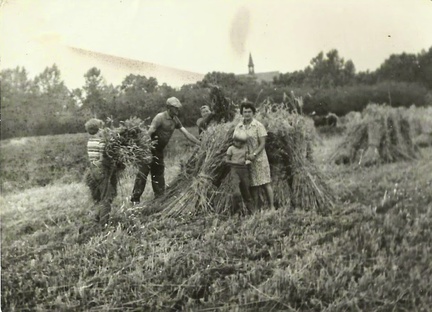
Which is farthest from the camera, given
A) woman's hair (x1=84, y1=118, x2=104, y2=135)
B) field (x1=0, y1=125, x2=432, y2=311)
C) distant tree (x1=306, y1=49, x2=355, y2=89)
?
distant tree (x1=306, y1=49, x2=355, y2=89)

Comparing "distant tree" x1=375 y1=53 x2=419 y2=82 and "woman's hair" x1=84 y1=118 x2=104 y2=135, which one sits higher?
"distant tree" x1=375 y1=53 x2=419 y2=82

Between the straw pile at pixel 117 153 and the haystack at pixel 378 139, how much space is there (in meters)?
5.03

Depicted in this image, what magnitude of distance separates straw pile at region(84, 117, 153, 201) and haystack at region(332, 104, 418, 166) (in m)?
5.03

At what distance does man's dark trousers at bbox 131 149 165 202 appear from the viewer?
5680 millimetres

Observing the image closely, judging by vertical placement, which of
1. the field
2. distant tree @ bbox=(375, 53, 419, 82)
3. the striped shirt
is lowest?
the field

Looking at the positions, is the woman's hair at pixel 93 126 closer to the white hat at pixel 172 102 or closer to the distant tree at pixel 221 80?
the white hat at pixel 172 102

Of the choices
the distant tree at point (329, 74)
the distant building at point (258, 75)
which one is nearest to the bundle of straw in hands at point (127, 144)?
the distant building at point (258, 75)

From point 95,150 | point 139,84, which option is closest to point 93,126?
point 95,150

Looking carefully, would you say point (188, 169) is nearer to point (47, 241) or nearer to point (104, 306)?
point (47, 241)

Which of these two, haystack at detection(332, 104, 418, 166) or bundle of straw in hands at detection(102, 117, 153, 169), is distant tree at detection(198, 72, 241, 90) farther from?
haystack at detection(332, 104, 418, 166)

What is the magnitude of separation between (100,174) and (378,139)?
20.2 ft

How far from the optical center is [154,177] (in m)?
5.93

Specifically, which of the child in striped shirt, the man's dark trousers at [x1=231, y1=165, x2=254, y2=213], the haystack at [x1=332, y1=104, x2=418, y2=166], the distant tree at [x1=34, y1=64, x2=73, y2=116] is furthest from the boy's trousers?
the haystack at [x1=332, y1=104, x2=418, y2=166]

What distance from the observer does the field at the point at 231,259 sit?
3178mm
